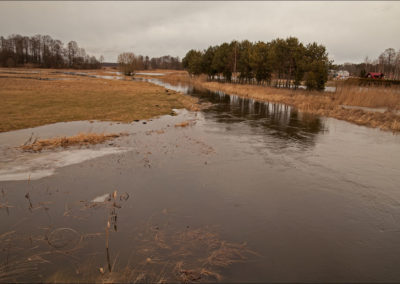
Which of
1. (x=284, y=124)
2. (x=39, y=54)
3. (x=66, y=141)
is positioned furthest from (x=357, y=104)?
(x=39, y=54)

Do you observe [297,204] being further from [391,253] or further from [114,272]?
[114,272]

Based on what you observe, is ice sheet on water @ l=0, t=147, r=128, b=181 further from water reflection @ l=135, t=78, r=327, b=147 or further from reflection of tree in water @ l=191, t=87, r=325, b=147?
reflection of tree in water @ l=191, t=87, r=325, b=147

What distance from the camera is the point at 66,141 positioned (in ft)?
45.1

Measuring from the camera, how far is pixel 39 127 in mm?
17141

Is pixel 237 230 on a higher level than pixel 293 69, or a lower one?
lower

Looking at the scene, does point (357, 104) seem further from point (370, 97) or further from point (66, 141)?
point (66, 141)

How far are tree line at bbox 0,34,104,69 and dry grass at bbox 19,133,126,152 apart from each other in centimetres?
14030

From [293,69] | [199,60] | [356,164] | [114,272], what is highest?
[199,60]

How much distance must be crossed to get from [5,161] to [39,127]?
7.04 m

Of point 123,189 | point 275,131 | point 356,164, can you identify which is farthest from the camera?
point 275,131

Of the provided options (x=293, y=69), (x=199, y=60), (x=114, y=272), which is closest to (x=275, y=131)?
(x=114, y=272)

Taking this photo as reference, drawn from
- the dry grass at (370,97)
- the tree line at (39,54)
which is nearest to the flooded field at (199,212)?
the dry grass at (370,97)

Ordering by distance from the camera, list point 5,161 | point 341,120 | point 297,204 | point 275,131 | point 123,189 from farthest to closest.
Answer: point 341,120
point 275,131
point 5,161
point 123,189
point 297,204

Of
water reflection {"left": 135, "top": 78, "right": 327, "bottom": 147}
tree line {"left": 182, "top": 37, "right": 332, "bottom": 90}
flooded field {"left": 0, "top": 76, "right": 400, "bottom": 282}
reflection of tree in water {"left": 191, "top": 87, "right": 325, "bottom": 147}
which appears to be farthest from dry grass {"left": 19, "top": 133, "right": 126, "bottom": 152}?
tree line {"left": 182, "top": 37, "right": 332, "bottom": 90}
